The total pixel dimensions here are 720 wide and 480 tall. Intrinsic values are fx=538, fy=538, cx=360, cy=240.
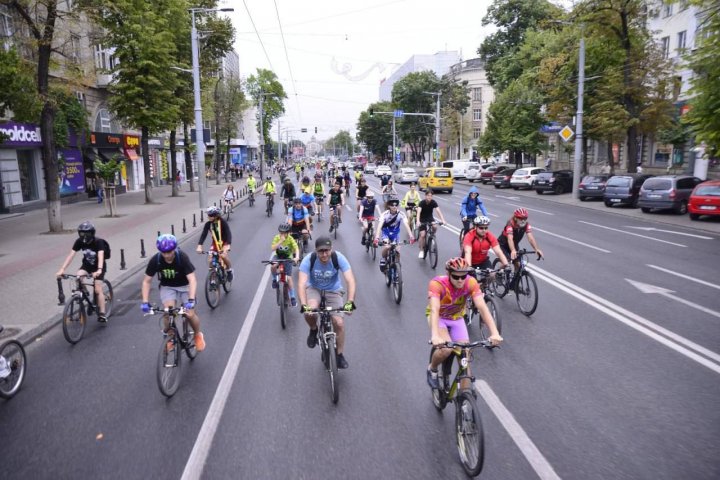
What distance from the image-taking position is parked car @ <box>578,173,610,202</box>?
29.7m

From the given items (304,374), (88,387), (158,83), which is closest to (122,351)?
(88,387)

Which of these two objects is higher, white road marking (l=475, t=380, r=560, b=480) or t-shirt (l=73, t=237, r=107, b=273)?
t-shirt (l=73, t=237, r=107, b=273)

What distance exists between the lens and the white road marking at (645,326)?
262 inches

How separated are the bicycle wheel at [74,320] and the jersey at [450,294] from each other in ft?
18.0

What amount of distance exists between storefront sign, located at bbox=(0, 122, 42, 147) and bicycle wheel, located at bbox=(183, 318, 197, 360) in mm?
21108

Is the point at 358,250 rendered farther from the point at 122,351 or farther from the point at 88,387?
the point at 88,387

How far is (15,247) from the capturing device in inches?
633

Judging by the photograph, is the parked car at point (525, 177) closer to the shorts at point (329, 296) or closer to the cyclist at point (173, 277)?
the shorts at point (329, 296)

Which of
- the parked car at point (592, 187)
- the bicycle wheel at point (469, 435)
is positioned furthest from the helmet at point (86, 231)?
the parked car at point (592, 187)

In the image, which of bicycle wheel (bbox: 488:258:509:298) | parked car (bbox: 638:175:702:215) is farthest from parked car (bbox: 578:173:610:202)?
bicycle wheel (bbox: 488:258:509:298)

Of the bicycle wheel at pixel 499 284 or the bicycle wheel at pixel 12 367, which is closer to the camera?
the bicycle wheel at pixel 12 367

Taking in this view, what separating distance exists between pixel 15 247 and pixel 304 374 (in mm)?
13783

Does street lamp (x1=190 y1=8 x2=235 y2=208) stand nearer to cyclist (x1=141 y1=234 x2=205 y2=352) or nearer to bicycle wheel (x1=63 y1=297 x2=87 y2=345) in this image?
bicycle wheel (x1=63 y1=297 x2=87 y2=345)

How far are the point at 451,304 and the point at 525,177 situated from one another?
38.0 metres
